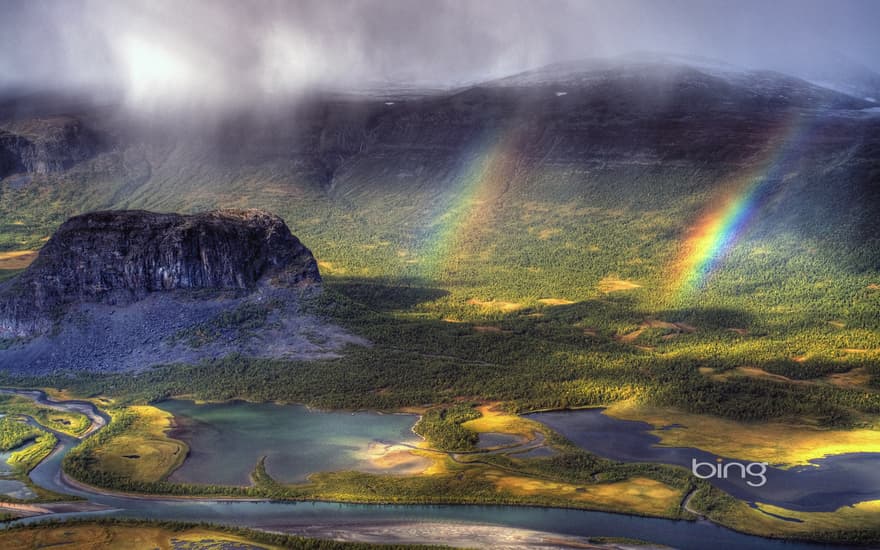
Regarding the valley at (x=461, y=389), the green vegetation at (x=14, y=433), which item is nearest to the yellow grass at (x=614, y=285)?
the valley at (x=461, y=389)

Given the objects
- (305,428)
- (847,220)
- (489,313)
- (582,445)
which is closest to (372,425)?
(305,428)

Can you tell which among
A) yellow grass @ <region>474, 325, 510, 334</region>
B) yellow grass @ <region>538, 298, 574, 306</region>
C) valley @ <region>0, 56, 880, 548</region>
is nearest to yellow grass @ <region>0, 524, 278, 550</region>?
valley @ <region>0, 56, 880, 548</region>

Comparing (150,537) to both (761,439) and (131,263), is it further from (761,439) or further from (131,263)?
(131,263)

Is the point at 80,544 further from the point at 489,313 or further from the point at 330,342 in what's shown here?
the point at 489,313

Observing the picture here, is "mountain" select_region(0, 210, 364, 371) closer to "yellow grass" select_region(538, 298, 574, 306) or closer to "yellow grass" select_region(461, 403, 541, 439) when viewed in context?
"yellow grass" select_region(461, 403, 541, 439)

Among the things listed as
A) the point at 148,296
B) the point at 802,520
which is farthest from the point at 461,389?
the point at 148,296

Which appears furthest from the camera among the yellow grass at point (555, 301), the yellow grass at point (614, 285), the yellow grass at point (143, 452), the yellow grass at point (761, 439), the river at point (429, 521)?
the yellow grass at point (614, 285)

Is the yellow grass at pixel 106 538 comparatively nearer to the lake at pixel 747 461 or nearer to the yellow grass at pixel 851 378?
the lake at pixel 747 461
